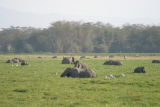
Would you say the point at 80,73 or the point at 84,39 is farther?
the point at 84,39

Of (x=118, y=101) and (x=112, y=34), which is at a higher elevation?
(x=112, y=34)

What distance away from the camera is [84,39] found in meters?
121

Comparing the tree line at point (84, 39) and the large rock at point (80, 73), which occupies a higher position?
the tree line at point (84, 39)

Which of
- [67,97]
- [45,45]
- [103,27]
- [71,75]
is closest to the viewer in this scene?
[67,97]

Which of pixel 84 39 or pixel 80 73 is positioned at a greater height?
pixel 84 39

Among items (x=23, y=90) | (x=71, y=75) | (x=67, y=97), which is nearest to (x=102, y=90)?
(x=67, y=97)

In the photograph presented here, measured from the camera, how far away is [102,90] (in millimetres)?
19344

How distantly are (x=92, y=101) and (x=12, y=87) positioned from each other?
658cm

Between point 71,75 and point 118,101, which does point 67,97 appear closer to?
point 118,101

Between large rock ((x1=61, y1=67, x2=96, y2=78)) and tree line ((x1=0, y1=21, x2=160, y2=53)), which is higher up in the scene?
tree line ((x1=0, y1=21, x2=160, y2=53))

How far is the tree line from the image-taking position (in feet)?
381

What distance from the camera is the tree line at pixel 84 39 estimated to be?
116188 millimetres

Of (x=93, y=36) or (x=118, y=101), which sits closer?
(x=118, y=101)

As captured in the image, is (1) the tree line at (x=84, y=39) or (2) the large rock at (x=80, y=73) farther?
(1) the tree line at (x=84, y=39)
